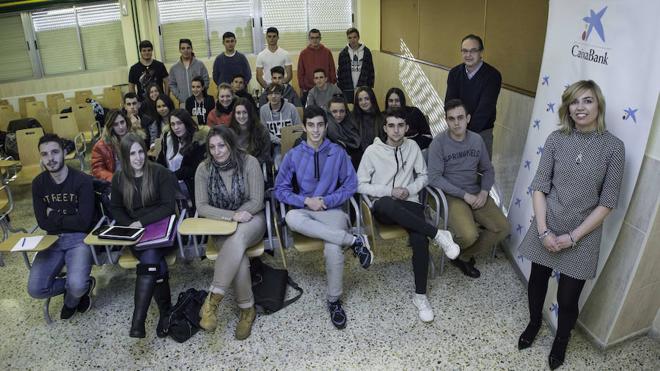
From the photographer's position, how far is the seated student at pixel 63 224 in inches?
119

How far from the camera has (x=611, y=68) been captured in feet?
7.91

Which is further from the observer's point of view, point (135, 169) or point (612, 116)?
point (135, 169)

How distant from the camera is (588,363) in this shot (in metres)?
2.56

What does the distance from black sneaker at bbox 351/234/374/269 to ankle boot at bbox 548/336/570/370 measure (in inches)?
44.4

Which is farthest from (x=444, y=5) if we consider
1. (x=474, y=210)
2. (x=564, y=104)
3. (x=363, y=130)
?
(x=564, y=104)

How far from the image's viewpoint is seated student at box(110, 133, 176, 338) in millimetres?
2928

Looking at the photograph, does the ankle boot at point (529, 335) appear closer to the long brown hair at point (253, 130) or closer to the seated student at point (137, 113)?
the long brown hair at point (253, 130)

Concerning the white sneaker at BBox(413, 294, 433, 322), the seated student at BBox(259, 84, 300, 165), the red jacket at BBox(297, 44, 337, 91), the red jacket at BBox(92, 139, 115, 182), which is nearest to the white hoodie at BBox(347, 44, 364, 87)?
the red jacket at BBox(297, 44, 337, 91)

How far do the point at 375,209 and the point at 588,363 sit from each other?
1.50 m

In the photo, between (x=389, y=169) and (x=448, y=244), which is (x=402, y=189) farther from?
(x=448, y=244)

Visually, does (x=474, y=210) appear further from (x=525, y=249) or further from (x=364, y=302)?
(x=364, y=302)

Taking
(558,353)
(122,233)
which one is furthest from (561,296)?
(122,233)

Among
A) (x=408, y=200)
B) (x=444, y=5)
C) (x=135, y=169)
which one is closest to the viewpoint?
(x=135, y=169)

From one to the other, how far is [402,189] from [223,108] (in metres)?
2.19
